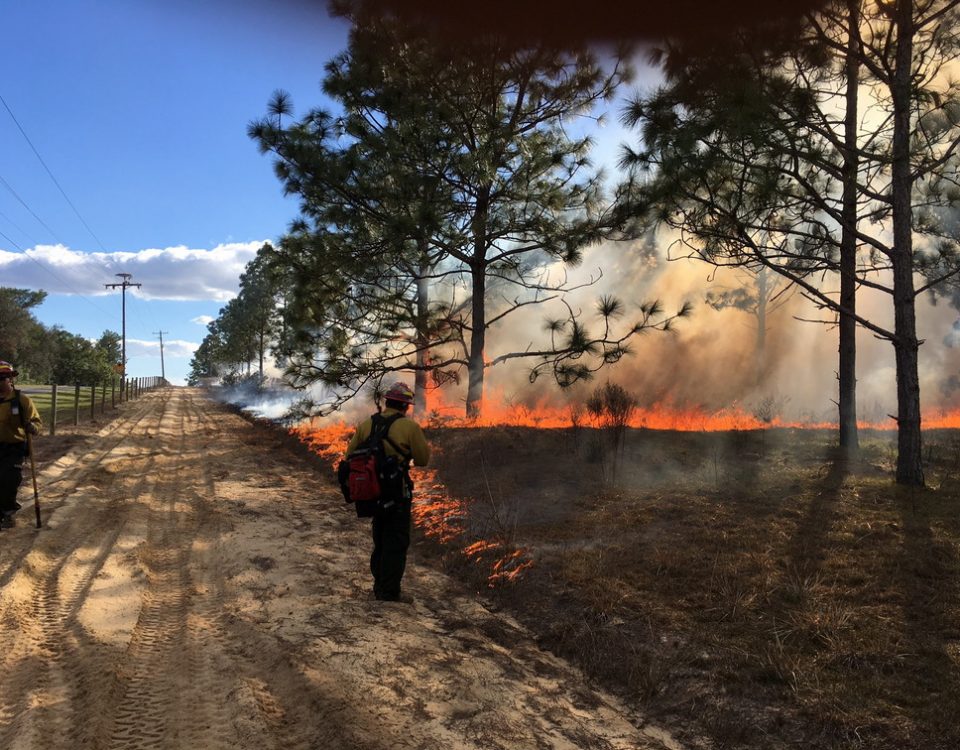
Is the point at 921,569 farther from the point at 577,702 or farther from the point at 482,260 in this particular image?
the point at 482,260

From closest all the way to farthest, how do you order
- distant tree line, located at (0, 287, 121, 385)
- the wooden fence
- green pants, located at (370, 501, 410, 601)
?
green pants, located at (370, 501, 410, 601) < the wooden fence < distant tree line, located at (0, 287, 121, 385)

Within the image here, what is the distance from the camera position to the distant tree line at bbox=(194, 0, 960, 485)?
23.7ft

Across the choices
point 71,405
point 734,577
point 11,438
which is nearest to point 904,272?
point 734,577

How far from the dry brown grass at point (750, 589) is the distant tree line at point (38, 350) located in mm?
51444

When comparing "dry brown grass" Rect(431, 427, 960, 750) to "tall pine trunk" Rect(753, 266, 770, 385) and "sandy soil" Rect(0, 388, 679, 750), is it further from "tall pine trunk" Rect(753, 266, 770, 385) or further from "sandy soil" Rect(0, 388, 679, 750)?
"tall pine trunk" Rect(753, 266, 770, 385)

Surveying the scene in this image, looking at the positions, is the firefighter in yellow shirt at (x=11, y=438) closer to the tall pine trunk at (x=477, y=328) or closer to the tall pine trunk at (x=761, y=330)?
the tall pine trunk at (x=477, y=328)

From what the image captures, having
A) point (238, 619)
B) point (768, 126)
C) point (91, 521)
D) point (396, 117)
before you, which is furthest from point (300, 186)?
point (238, 619)

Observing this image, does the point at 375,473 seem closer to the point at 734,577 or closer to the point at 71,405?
the point at 734,577

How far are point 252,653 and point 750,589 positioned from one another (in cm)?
350

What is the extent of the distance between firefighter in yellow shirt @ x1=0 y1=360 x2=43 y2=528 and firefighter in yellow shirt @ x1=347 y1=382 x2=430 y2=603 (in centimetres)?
434

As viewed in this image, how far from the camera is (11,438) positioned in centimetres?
700

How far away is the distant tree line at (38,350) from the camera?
55.3 metres

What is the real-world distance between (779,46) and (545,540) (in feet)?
20.0

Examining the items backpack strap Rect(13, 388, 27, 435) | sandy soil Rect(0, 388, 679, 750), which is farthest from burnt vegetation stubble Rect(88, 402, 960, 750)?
backpack strap Rect(13, 388, 27, 435)
